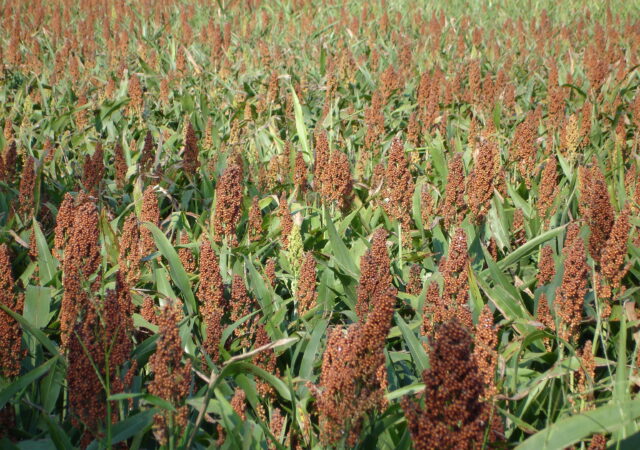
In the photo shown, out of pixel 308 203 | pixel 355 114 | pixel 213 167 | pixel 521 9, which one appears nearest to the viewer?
pixel 308 203

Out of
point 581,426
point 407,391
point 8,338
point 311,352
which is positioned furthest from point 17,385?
point 581,426

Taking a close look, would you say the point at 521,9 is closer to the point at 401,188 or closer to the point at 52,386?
the point at 401,188

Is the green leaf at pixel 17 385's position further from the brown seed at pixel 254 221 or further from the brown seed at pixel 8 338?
the brown seed at pixel 254 221

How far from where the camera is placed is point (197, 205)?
A: 3547 mm

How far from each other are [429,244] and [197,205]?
1.16 metres

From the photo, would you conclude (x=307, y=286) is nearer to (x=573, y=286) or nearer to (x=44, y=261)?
Result: (x=573, y=286)

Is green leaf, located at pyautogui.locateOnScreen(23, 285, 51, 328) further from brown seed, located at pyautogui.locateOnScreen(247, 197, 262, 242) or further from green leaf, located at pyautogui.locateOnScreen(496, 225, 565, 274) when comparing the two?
green leaf, located at pyautogui.locateOnScreen(496, 225, 565, 274)

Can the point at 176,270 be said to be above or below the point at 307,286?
above

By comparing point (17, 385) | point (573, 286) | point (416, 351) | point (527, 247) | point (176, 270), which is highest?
point (17, 385)

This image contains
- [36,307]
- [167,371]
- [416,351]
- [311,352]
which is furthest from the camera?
[36,307]

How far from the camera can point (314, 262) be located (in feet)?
7.64

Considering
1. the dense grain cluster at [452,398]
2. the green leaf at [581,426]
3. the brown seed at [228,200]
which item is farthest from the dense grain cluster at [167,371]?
the brown seed at [228,200]

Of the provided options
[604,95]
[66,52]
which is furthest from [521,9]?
[66,52]

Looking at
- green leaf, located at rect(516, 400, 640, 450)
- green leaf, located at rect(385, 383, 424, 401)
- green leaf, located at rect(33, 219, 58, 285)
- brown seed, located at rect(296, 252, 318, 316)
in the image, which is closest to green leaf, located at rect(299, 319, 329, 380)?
brown seed, located at rect(296, 252, 318, 316)
